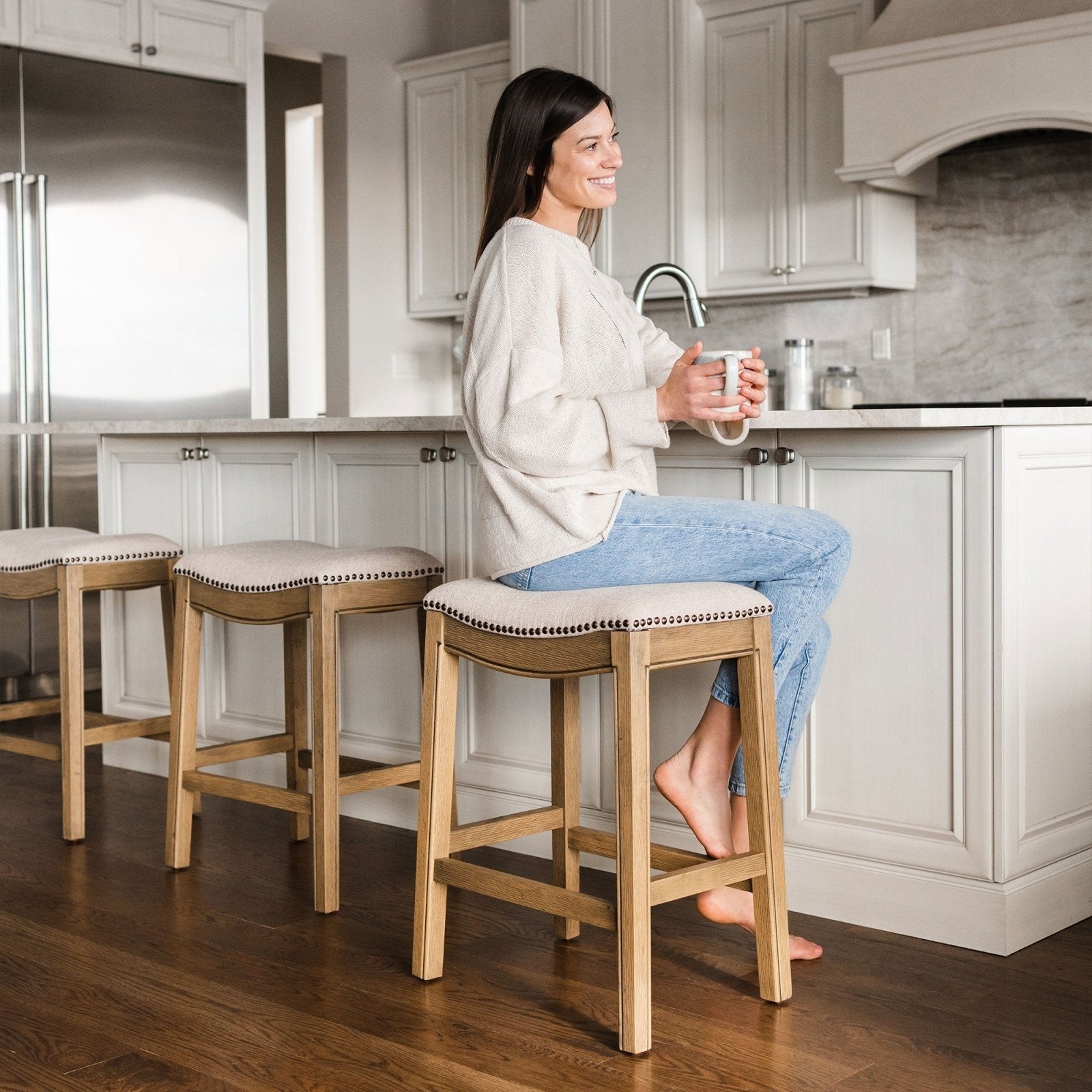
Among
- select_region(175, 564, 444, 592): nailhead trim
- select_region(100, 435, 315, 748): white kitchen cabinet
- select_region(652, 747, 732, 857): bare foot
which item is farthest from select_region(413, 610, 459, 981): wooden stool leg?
select_region(100, 435, 315, 748): white kitchen cabinet

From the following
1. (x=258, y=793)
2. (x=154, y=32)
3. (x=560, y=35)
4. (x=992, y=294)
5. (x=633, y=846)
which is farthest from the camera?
(x=560, y=35)

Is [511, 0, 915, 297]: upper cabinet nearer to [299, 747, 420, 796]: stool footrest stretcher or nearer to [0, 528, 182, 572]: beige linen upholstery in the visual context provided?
[0, 528, 182, 572]: beige linen upholstery

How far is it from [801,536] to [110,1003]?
3.84 ft

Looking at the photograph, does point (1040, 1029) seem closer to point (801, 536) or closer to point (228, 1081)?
point (801, 536)

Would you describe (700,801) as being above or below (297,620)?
below

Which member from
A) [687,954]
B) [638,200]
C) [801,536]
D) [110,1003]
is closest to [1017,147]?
[638,200]

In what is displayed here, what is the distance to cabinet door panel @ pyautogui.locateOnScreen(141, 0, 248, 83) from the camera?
475 cm

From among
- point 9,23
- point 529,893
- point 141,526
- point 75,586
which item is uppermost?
point 9,23

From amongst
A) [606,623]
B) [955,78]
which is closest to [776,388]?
[955,78]

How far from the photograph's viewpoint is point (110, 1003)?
6.66ft

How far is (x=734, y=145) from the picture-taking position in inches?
180

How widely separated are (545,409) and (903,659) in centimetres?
78

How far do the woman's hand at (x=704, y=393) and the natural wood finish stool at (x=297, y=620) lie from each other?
77 cm

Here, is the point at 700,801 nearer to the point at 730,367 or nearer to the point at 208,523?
the point at 730,367
